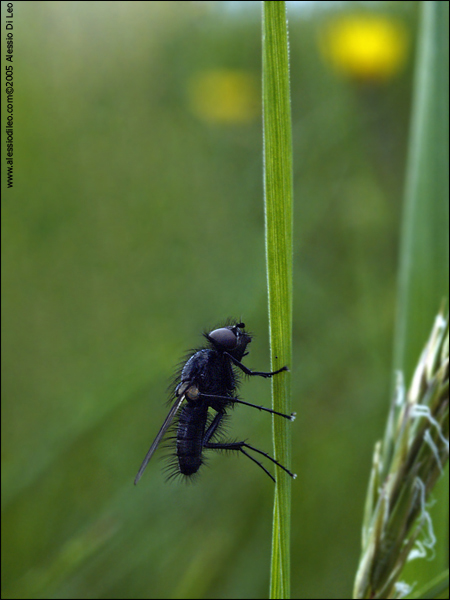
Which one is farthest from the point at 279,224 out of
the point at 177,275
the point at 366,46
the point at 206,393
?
the point at 366,46

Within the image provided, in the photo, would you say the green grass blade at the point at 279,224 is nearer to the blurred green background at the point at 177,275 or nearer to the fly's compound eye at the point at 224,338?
the fly's compound eye at the point at 224,338

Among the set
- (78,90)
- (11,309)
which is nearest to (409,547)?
(11,309)

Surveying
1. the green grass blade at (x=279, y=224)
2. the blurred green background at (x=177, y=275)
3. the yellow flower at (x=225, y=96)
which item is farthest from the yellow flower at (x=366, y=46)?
the green grass blade at (x=279, y=224)

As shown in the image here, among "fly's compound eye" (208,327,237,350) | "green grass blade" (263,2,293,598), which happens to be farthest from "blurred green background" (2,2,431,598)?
"green grass blade" (263,2,293,598)

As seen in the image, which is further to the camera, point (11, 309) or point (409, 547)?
point (11, 309)

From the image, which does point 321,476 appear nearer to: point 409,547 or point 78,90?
point 409,547

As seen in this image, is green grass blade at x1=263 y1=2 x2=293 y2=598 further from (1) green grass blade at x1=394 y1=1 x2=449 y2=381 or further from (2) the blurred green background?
(2) the blurred green background
